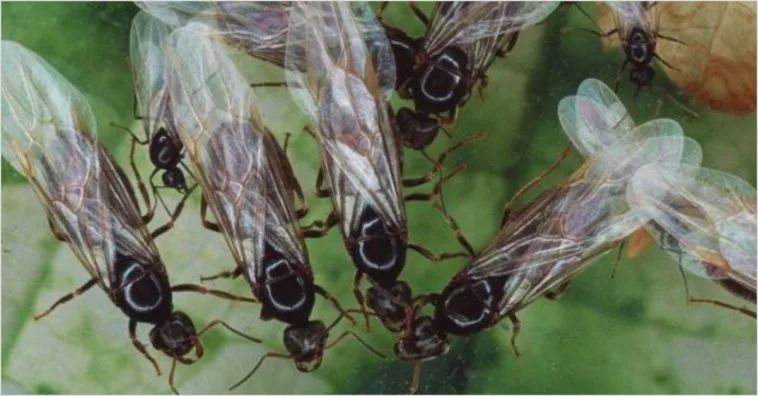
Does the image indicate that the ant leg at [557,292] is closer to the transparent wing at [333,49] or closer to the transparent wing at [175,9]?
the transparent wing at [333,49]

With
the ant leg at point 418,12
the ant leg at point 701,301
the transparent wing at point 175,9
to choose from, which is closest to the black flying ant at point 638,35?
the ant leg at point 418,12

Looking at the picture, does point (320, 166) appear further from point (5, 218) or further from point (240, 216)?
point (5, 218)

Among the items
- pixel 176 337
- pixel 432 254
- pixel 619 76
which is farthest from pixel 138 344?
pixel 619 76

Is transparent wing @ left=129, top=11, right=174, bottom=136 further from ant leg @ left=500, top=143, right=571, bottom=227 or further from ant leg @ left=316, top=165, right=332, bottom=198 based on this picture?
ant leg @ left=500, top=143, right=571, bottom=227

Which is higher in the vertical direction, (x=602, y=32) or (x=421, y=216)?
(x=602, y=32)

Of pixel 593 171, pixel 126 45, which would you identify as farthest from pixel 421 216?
pixel 126 45

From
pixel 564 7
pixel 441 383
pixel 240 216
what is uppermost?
pixel 564 7

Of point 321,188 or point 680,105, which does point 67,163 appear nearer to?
point 321,188

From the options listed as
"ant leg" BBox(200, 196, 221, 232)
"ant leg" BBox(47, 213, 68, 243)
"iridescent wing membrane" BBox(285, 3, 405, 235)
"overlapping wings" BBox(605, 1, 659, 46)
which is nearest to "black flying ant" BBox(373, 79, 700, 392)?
"iridescent wing membrane" BBox(285, 3, 405, 235)
